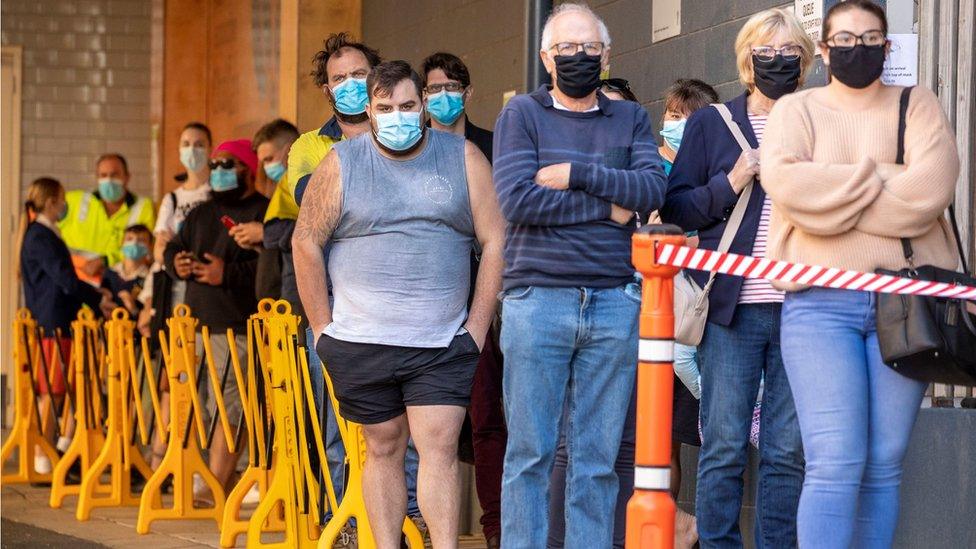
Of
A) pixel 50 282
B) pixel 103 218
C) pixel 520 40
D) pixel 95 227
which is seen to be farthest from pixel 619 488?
pixel 95 227

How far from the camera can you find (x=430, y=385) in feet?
18.6

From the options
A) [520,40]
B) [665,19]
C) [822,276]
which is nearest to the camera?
[822,276]

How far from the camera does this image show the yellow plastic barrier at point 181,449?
8337 mm

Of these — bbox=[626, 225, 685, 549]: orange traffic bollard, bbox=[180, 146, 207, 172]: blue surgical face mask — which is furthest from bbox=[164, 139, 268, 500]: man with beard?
bbox=[626, 225, 685, 549]: orange traffic bollard

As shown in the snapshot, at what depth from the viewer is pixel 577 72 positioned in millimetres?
5293

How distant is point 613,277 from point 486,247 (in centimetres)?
66

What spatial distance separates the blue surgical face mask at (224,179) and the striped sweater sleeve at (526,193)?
12.9ft

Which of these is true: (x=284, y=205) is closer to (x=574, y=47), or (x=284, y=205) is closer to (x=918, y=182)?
(x=574, y=47)

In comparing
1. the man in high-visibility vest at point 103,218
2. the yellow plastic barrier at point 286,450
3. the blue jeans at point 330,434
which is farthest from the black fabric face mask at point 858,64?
the man in high-visibility vest at point 103,218

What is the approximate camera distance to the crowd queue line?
4.63 m

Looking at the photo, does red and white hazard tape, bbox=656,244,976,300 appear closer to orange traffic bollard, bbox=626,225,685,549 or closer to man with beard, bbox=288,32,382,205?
orange traffic bollard, bbox=626,225,685,549

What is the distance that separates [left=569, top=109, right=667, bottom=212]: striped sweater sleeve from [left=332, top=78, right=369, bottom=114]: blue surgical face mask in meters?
1.72

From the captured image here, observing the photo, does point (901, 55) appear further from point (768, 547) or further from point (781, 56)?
point (768, 547)

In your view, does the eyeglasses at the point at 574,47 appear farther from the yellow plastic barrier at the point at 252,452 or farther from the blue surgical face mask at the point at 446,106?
the yellow plastic barrier at the point at 252,452
